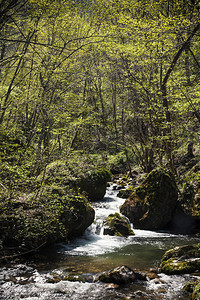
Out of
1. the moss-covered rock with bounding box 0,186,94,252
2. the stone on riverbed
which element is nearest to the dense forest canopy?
the moss-covered rock with bounding box 0,186,94,252

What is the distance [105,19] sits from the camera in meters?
12.2

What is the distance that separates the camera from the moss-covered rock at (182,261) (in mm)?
5867

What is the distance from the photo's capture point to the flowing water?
486cm

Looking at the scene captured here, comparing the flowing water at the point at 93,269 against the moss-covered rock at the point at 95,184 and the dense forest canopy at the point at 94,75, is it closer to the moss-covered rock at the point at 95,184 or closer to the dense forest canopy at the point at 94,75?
the dense forest canopy at the point at 94,75

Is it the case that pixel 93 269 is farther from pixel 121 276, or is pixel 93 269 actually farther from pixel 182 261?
pixel 182 261

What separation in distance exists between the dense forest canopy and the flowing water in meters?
2.64

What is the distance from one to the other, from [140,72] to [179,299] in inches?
425

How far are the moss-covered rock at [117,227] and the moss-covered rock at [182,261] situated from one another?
3.31 m

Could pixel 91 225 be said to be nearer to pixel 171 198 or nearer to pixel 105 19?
pixel 171 198

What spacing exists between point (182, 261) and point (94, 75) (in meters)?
10.6

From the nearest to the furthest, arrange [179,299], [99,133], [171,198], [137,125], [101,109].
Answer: [179,299] → [171,198] → [137,125] → [99,133] → [101,109]

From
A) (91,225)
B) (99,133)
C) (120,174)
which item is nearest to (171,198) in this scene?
(91,225)

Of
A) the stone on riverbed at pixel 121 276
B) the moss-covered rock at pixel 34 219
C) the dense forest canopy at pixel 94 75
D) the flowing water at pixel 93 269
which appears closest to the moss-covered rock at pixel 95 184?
the dense forest canopy at pixel 94 75

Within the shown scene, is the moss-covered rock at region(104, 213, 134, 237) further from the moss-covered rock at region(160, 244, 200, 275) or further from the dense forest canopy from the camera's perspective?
the dense forest canopy
